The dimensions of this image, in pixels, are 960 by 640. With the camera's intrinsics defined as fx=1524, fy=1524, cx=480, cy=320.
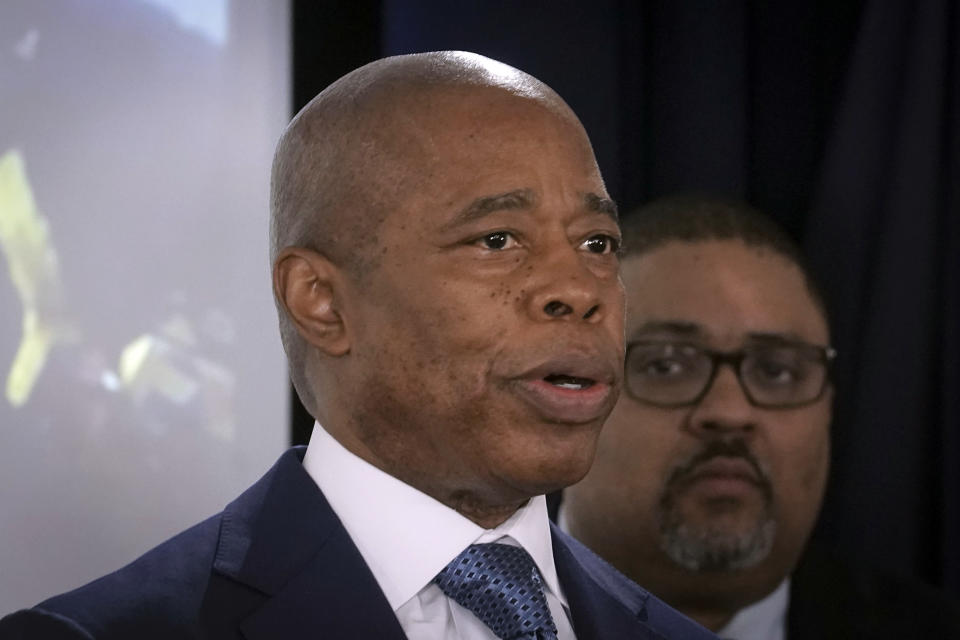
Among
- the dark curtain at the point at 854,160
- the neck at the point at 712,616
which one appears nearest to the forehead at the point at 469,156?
the neck at the point at 712,616

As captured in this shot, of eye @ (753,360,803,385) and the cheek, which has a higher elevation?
eye @ (753,360,803,385)

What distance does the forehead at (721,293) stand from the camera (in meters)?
2.05

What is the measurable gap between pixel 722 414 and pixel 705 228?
279 mm

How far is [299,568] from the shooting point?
127cm

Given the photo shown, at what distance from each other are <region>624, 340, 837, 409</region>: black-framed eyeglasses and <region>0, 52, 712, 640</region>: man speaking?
0.67 m

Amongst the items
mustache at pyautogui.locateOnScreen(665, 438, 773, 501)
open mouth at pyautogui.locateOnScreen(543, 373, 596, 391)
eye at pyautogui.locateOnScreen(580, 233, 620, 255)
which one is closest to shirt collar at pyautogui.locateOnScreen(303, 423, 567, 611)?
open mouth at pyautogui.locateOnScreen(543, 373, 596, 391)

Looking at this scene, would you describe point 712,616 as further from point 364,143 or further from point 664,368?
point 364,143

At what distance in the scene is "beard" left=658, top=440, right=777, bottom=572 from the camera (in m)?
2.00

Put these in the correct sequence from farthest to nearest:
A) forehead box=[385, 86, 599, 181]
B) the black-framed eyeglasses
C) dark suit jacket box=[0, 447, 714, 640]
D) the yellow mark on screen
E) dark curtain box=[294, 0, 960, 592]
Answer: dark curtain box=[294, 0, 960, 592], the black-framed eyeglasses, the yellow mark on screen, forehead box=[385, 86, 599, 181], dark suit jacket box=[0, 447, 714, 640]

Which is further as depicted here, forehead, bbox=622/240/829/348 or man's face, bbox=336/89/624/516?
forehead, bbox=622/240/829/348

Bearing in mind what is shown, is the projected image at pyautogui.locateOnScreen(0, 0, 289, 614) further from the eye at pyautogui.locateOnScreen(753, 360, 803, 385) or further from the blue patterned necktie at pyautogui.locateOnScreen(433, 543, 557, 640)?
the blue patterned necktie at pyautogui.locateOnScreen(433, 543, 557, 640)

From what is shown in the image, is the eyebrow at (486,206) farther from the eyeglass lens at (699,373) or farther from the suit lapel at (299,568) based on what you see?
the eyeglass lens at (699,373)

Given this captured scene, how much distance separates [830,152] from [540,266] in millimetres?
1271

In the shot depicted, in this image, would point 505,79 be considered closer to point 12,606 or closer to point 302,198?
point 302,198
